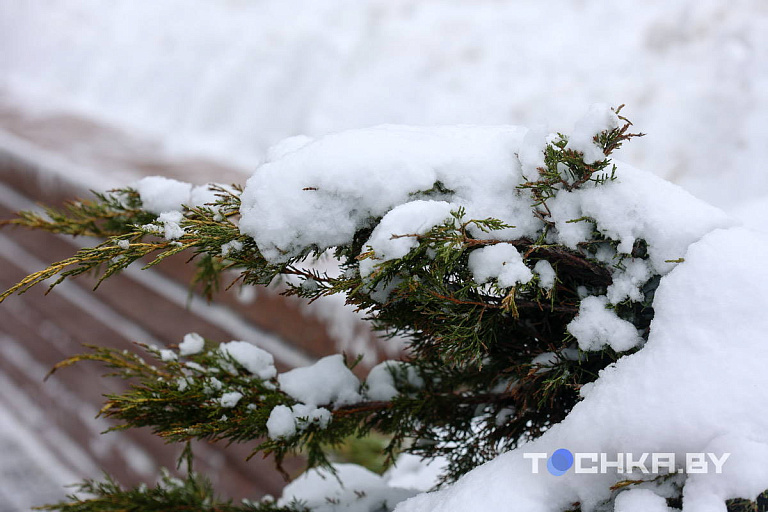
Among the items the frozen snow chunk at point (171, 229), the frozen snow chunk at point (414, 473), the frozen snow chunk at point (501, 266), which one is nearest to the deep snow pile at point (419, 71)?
the frozen snow chunk at point (414, 473)

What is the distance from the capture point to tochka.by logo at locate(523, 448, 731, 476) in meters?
0.47

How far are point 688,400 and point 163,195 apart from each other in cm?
62

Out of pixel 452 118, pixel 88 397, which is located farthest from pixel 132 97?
pixel 452 118

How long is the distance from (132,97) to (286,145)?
2671mm

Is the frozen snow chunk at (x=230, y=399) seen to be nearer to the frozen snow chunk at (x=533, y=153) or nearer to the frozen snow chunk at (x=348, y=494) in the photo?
the frozen snow chunk at (x=348, y=494)

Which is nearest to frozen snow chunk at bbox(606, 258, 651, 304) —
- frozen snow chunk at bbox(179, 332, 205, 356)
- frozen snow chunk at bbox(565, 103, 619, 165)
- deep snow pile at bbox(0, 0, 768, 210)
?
frozen snow chunk at bbox(565, 103, 619, 165)

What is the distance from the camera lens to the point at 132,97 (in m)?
2.99

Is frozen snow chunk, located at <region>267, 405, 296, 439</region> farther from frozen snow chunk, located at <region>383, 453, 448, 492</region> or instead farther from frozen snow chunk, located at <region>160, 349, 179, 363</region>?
frozen snow chunk, located at <region>383, 453, 448, 492</region>

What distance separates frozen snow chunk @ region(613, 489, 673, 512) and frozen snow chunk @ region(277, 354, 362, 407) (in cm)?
37

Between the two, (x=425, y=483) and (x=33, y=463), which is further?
(x=33, y=463)

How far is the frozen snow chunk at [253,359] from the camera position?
754mm

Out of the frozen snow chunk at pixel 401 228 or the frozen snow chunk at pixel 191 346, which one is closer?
the frozen snow chunk at pixel 401 228

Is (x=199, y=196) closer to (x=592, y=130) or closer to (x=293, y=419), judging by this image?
(x=293, y=419)

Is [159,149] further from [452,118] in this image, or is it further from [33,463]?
[33,463]
